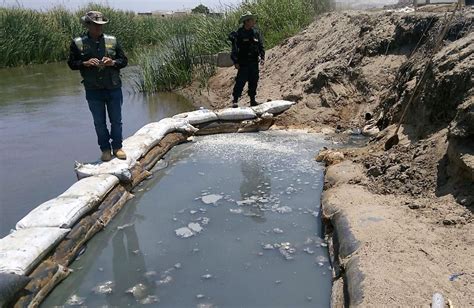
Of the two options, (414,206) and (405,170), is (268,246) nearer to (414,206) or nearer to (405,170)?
(414,206)

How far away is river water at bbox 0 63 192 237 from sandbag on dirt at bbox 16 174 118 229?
58cm

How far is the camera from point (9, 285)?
112 inches

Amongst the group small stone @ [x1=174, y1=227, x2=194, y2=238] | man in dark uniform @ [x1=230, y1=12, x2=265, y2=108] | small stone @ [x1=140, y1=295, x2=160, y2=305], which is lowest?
small stone @ [x1=174, y1=227, x2=194, y2=238]

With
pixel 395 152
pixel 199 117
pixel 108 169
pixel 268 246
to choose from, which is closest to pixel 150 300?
pixel 268 246

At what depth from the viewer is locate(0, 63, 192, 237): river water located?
5020 millimetres

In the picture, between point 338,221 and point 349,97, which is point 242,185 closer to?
point 338,221

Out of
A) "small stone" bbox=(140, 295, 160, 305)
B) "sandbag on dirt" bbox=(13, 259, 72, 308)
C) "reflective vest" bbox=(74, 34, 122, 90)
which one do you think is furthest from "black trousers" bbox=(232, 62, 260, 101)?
"small stone" bbox=(140, 295, 160, 305)

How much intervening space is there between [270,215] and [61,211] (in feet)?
5.57

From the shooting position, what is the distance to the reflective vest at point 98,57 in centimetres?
456

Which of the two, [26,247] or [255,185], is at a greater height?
[26,247]

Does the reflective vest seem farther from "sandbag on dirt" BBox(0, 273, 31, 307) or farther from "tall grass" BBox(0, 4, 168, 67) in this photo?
"tall grass" BBox(0, 4, 168, 67)

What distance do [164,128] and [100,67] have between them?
169 cm

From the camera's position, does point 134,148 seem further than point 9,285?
Yes

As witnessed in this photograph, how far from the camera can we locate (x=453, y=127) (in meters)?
3.76
